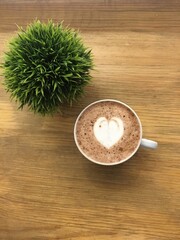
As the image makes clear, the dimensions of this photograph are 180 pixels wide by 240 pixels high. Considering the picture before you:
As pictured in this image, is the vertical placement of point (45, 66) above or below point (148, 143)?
above

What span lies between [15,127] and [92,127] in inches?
6.8

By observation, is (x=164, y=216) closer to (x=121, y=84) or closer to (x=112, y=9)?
(x=121, y=84)

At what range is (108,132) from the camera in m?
0.61

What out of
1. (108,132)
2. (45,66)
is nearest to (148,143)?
(108,132)

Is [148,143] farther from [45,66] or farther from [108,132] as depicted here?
[45,66]

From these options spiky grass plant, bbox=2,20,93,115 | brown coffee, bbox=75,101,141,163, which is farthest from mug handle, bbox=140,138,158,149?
spiky grass plant, bbox=2,20,93,115

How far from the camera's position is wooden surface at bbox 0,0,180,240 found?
0.61 meters

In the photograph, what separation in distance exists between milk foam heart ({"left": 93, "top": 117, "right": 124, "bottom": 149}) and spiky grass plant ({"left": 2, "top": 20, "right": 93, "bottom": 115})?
8 cm

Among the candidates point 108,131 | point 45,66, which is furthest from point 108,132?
point 45,66

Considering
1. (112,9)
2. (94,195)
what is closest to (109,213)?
(94,195)

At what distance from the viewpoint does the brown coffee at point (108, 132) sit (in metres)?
0.60

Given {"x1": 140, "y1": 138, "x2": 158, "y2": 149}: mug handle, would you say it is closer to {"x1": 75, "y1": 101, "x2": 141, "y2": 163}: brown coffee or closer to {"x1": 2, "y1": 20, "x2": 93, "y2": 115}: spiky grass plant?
{"x1": 75, "y1": 101, "x2": 141, "y2": 163}: brown coffee

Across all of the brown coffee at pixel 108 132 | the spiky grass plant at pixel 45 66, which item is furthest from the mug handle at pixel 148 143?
the spiky grass plant at pixel 45 66

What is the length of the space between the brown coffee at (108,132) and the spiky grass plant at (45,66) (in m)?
0.07
